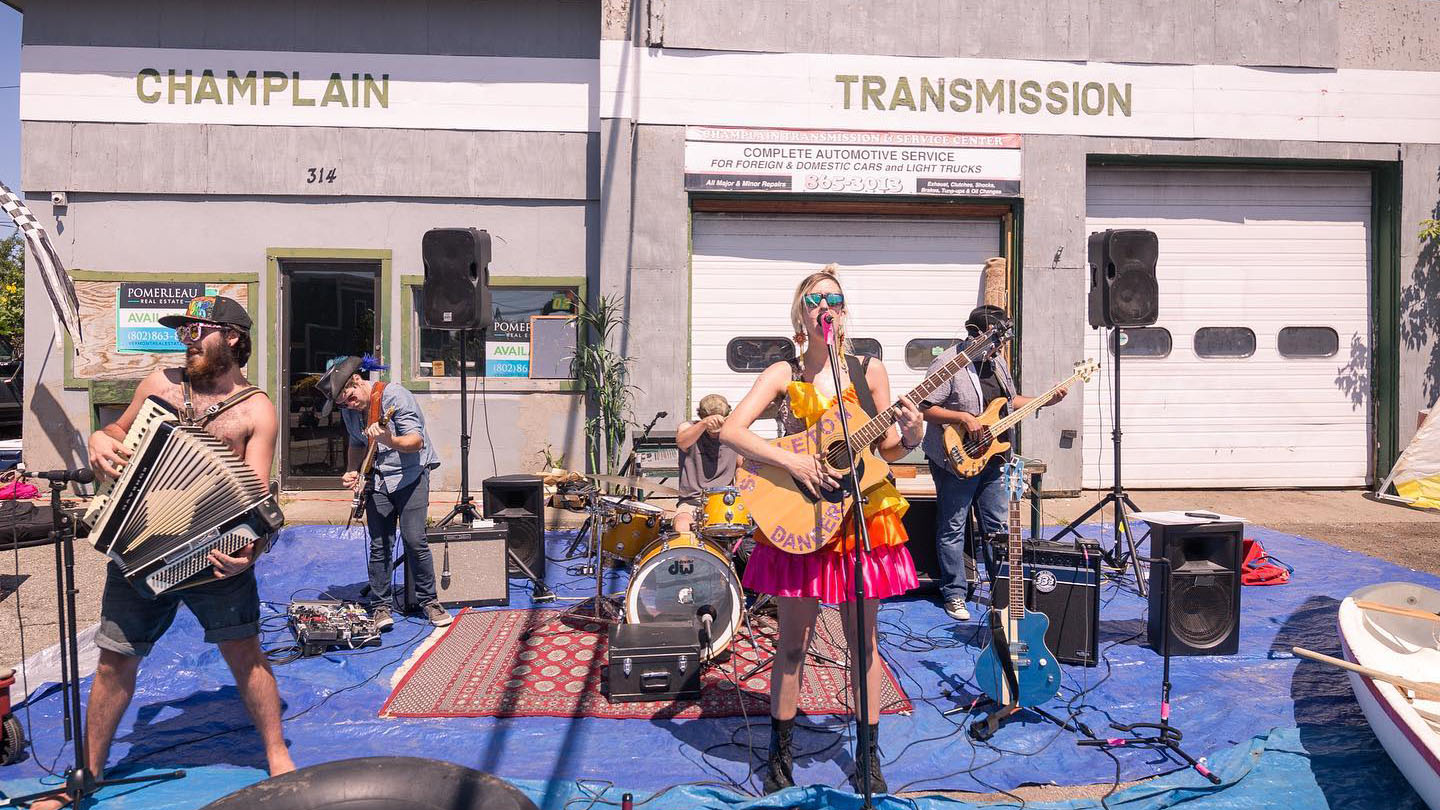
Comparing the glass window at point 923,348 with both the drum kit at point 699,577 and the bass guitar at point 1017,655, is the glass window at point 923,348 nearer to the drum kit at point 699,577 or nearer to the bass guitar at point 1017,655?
the drum kit at point 699,577

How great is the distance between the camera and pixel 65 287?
8953 millimetres

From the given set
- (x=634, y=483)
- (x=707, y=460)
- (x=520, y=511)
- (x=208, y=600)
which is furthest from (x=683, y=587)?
(x=208, y=600)

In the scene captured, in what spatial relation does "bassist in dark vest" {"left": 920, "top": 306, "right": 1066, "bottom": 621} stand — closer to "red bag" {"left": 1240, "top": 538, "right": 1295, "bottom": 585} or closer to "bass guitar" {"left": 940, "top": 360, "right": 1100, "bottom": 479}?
"bass guitar" {"left": 940, "top": 360, "right": 1100, "bottom": 479}

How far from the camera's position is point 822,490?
329cm

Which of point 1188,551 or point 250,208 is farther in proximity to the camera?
point 250,208

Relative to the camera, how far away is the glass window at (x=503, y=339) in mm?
10219

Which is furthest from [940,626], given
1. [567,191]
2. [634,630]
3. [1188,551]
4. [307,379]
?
[307,379]

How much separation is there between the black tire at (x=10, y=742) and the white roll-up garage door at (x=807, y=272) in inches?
283

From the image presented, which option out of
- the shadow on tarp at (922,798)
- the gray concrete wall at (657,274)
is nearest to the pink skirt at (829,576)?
the shadow on tarp at (922,798)

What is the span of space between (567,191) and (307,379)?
372 cm

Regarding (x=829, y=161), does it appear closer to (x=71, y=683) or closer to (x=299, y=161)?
(x=299, y=161)

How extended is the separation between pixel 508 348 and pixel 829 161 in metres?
4.23

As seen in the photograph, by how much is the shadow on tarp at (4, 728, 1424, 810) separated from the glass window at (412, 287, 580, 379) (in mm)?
6829

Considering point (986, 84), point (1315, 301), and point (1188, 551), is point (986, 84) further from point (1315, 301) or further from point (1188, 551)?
point (1188, 551)
